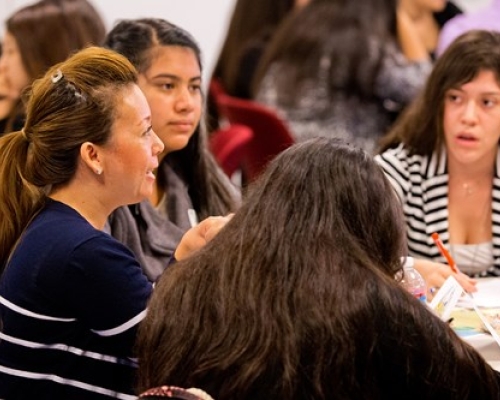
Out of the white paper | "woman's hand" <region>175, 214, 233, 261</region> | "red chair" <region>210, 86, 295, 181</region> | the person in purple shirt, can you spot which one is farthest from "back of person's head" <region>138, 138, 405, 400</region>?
the person in purple shirt

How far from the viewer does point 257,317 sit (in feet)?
5.87

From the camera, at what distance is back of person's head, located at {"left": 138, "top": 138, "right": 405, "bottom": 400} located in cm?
176

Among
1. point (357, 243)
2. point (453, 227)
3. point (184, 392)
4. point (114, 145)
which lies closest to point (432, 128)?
point (453, 227)

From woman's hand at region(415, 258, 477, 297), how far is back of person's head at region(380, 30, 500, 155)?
51 centimetres

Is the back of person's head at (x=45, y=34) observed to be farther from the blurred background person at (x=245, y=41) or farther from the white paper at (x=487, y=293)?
the white paper at (x=487, y=293)

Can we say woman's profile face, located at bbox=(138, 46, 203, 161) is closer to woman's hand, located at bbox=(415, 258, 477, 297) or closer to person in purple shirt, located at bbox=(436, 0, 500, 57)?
woman's hand, located at bbox=(415, 258, 477, 297)

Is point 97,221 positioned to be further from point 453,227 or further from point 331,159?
point 453,227

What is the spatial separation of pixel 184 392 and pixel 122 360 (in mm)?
541

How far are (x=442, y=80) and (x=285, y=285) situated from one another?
4.91 ft

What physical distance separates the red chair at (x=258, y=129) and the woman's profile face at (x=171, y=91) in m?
1.34

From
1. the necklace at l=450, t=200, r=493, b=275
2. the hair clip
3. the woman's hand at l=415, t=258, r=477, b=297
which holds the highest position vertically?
the hair clip

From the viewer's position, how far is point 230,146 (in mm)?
4203

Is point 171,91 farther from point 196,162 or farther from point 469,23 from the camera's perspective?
point 469,23

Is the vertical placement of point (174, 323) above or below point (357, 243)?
below
